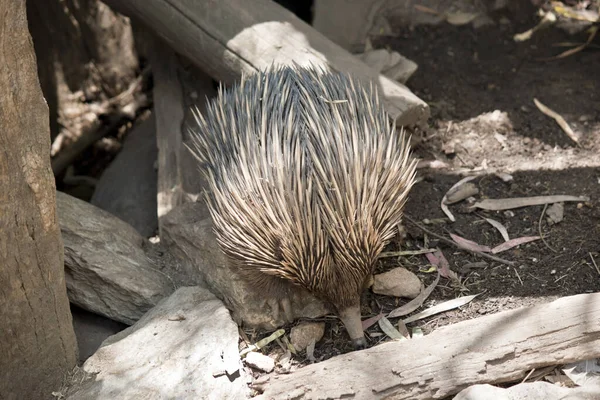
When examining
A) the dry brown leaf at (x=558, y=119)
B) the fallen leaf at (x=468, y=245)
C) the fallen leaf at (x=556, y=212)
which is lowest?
the fallen leaf at (x=468, y=245)

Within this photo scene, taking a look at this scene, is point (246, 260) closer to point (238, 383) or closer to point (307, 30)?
point (238, 383)

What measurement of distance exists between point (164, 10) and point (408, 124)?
1.76 meters

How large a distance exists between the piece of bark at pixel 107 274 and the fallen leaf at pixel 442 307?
1.36 m

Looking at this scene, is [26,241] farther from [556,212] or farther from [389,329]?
[556,212]

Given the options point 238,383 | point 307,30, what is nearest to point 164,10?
point 307,30

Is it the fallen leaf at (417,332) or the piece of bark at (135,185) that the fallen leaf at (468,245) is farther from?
the piece of bark at (135,185)

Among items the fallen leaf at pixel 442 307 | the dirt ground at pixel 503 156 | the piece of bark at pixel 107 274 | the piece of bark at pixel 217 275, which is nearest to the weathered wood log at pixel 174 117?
the piece of bark at pixel 217 275

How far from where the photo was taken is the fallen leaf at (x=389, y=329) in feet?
12.4

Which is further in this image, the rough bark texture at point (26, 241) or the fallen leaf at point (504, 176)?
the fallen leaf at point (504, 176)

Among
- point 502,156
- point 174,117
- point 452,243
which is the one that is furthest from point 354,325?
point 174,117

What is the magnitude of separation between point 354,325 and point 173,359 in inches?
34.9

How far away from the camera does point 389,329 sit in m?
3.83

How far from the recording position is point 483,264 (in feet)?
13.6

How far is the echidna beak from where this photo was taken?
3.58 meters
